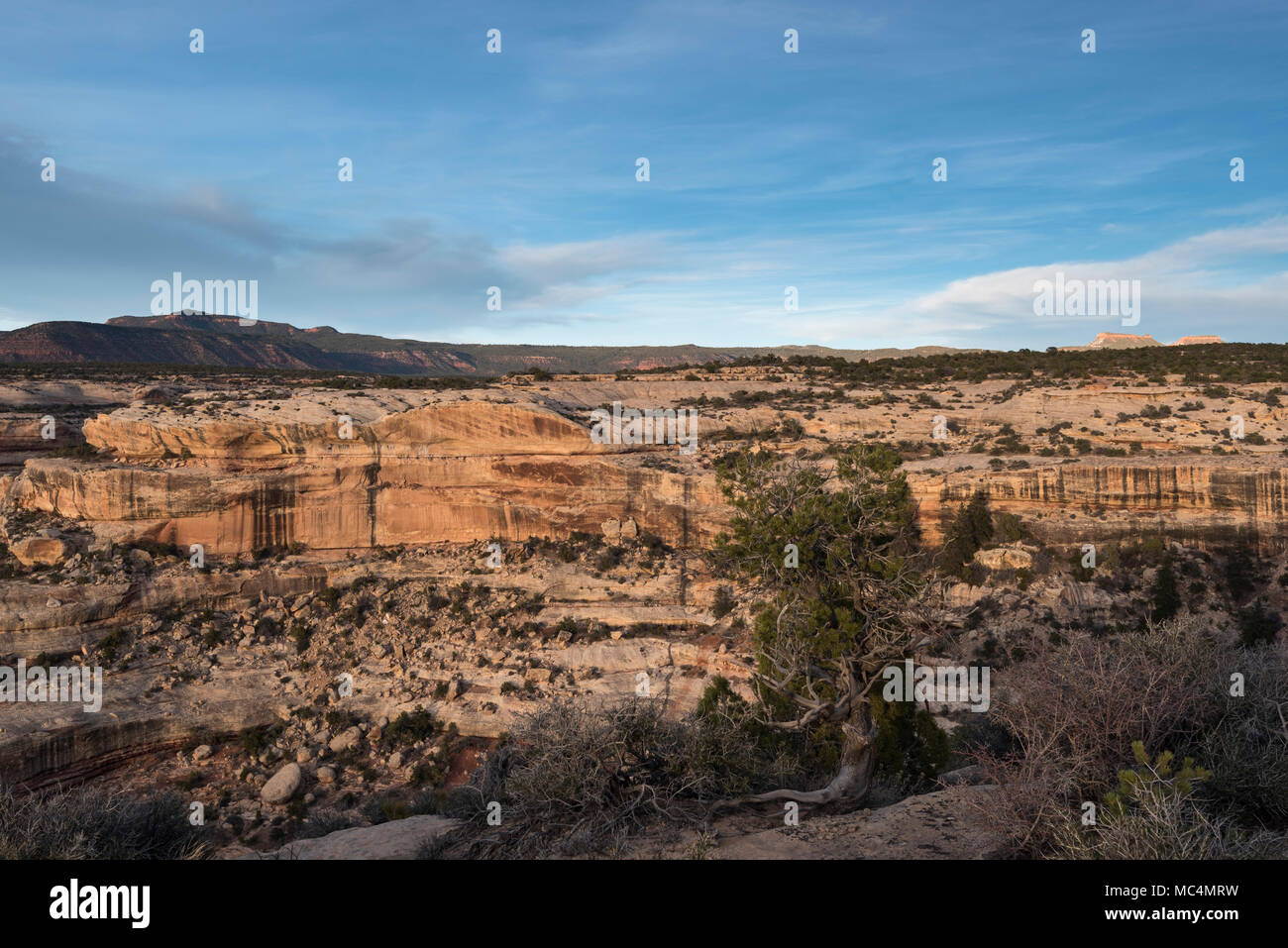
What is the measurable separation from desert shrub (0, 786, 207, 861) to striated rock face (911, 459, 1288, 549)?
2107 centimetres

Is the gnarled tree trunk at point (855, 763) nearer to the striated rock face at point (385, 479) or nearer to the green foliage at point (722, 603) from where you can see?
the green foliage at point (722, 603)

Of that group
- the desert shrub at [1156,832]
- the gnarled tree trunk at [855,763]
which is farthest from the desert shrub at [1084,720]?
the gnarled tree trunk at [855,763]

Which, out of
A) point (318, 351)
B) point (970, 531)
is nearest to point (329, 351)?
point (318, 351)

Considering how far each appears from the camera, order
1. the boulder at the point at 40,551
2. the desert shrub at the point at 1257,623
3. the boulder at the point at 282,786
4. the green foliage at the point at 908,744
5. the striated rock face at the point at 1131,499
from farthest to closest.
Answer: the boulder at the point at 40,551
the striated rock face at the point at 1131,499
the desert shrub at the point at 1257,623
the boulder at the point at 282,786
the green foliage at the point at 908,744

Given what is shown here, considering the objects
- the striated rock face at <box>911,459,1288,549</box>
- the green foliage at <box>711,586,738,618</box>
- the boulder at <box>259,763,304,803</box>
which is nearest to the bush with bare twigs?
the green foliage at <box>711,586,738,618</box>

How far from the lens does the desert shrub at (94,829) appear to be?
21.9 ft

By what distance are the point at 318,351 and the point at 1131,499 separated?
107 meters

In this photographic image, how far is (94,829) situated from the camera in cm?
759

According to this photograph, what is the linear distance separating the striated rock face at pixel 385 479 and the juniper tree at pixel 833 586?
12.1 m

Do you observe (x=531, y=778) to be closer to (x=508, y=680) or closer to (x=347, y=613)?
(x=508, y=680)

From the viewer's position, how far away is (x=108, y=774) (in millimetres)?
17922

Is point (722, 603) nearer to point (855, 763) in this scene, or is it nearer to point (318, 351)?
point (855, 763)
